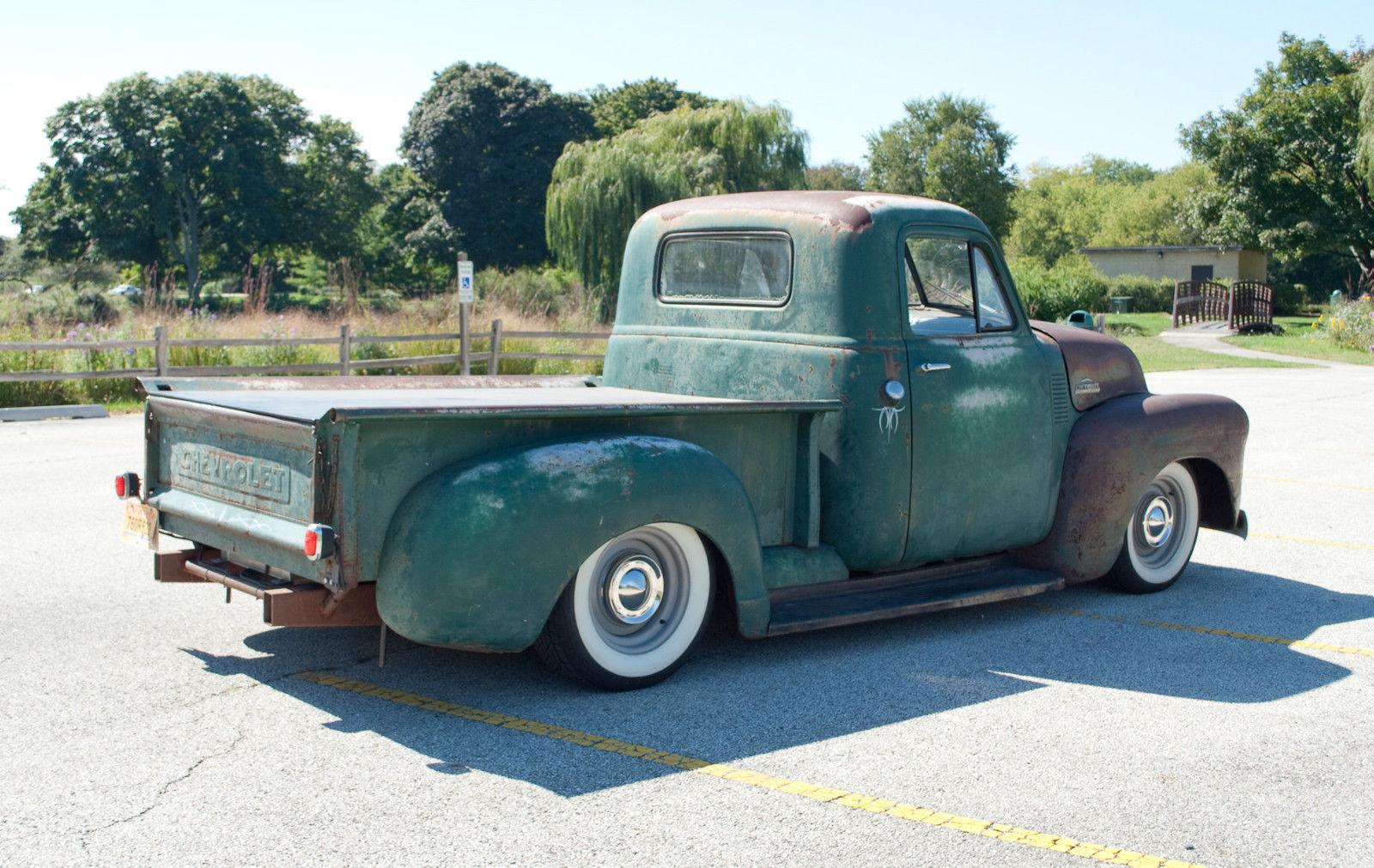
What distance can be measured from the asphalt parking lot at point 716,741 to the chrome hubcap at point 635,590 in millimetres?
308

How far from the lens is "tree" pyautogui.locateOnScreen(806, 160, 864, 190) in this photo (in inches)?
3017

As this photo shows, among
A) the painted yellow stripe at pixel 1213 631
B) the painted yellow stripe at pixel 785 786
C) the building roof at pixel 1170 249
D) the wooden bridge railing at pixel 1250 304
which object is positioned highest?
the building roof at pixel 1170 249

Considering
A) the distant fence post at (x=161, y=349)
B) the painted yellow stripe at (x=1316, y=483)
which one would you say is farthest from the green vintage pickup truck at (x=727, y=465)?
the distant fence post at (x=161, y=349)

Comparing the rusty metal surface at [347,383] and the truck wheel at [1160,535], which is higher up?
the rusty metal surface at [347,383]

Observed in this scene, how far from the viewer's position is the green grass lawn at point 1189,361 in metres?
25.0

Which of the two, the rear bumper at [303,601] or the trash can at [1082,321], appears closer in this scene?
the rear bumper at [303,601]

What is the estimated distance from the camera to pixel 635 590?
4.90 meters

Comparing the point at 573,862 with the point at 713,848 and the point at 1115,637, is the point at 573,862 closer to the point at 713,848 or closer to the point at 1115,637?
the point at 713,848

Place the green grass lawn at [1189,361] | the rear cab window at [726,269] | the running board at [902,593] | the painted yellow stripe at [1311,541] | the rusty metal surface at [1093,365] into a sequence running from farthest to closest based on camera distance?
the green grass lawn at [1189,361], the painted yellow stripe at [1311,541], the rusty metal surface at [1093,365], the rear cab window at [726,269], the running board at [902,593]

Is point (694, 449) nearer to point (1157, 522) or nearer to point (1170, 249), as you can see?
point (1157, 522)

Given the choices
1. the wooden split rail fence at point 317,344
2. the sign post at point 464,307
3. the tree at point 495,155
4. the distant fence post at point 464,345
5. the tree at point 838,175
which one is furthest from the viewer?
the tree at point 838,175

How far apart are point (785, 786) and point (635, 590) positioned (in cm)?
113

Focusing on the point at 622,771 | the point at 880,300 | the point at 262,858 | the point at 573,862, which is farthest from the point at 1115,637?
the point at 262,858

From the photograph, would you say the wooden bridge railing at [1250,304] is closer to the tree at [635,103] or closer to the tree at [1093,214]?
the tree at [1093,214]
